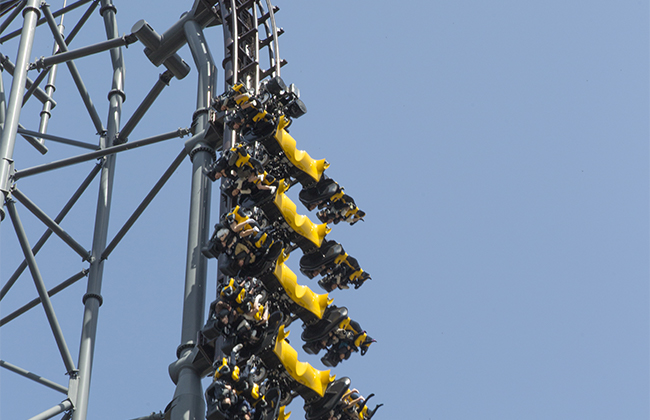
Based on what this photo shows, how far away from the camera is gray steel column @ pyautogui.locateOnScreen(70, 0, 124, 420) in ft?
32.2

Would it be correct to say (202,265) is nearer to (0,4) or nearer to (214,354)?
(214,354)

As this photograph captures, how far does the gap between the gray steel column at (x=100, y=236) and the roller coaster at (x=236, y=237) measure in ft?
0.06

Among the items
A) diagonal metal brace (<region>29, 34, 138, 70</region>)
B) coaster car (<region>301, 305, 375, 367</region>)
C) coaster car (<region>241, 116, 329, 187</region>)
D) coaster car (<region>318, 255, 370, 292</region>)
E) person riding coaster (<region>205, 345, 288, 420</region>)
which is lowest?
person riding coaster (<region>205, 345, 288, 420</region>)

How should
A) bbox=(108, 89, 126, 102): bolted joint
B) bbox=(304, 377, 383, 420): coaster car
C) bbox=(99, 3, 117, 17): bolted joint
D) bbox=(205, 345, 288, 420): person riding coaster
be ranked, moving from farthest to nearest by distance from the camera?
bbox=(99, 3, 117, 17): bolted joint → bbox=(108, 89, 126, 102): bolted joint → bbox=(304, 377, 383, 420): coaster car → bbox=(205, 345, 288, 420): person riding coaster

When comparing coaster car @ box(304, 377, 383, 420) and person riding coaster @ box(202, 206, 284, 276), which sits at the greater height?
person riding coaster @ box(202, 206, 284, 276)

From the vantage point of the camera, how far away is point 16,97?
9305 mm

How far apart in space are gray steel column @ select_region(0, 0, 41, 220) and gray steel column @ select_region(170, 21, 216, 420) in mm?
1748

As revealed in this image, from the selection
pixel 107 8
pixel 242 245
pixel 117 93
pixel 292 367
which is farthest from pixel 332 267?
pixel 107 8

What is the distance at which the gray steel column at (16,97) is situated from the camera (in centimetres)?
880

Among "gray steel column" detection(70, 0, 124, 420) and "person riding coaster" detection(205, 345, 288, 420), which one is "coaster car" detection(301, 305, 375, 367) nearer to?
"person riding coaster" detection(205, 345, 288, 420)

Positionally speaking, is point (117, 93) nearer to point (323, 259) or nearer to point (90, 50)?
point (90, 50)

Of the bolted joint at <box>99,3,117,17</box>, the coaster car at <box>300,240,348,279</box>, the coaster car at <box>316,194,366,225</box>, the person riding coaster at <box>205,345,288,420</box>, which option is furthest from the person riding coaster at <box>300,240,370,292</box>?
the bolted joint at <box>99,3,117,17</box>

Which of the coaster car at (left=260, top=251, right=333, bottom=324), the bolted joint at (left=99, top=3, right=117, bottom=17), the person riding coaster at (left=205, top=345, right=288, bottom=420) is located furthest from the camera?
the bolted joint at (left=99, top=3, right=117, bottom=17)

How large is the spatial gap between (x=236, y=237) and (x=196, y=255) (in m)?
0.96
